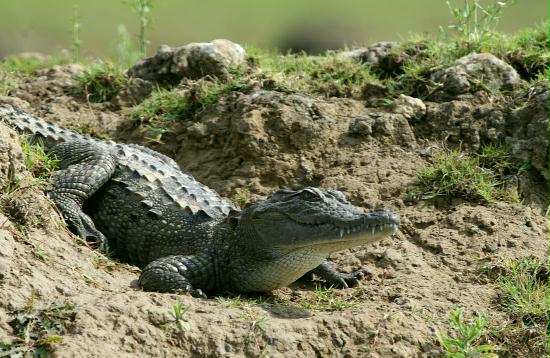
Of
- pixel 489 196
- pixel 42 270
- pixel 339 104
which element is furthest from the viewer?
pixel 339 104

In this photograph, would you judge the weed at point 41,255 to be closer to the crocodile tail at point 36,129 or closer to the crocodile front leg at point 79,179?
Result: the crocodile front leg at point 79,179

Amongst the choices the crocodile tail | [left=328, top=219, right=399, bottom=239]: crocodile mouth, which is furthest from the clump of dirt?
the crocodile tail

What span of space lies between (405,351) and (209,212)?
75.0 inches

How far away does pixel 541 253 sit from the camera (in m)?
5.97

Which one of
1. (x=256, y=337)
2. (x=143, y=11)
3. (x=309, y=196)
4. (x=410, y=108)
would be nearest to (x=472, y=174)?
(x=410, y=108)

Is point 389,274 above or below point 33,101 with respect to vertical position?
below

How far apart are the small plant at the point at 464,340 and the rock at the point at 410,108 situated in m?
2.73

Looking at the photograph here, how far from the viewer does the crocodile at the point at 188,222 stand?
17.6 feet

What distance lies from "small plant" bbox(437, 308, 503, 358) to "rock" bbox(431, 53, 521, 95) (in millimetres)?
3050

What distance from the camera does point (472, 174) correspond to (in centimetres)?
672

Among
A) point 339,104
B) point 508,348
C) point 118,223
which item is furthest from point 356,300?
point 339,104

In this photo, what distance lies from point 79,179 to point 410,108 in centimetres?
293

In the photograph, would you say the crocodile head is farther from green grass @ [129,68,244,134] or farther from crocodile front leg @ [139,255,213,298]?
green grass @ [129,68,244,134]

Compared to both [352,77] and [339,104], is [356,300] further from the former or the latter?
[352,77]
